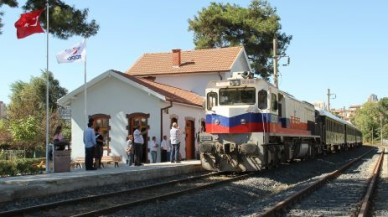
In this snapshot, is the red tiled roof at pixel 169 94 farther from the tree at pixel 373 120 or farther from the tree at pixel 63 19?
the tree at pixel 373 120

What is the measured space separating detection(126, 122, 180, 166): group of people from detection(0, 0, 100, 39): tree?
4533 mm

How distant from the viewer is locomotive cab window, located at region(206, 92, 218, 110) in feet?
61.5

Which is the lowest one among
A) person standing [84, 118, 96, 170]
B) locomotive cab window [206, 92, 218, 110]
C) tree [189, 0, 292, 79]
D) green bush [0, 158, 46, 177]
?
green bush [0, 158, 46, 177]

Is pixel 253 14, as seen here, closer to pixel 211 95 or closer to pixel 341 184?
pixel 211 95

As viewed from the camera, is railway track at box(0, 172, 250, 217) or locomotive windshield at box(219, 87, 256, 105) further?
locomotive windshield at box(219, 87, 256, 105)

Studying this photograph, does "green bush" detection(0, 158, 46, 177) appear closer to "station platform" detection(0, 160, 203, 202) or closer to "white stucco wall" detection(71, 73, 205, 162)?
"white stucco wall" detection(71, 73, 205, 162)

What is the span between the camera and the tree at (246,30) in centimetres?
4728

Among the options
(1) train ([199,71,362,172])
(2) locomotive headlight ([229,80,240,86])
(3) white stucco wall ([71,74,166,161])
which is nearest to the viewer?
(1) train ([199,71,362,172])

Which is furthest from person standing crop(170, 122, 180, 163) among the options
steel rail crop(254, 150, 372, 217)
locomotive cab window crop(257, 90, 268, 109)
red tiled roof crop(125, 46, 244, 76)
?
red tiled roof crop(125, 46, 244, 76)

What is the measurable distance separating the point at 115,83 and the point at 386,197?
17.8 metres

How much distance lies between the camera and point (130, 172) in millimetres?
16984

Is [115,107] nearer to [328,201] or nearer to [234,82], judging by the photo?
[234,82]

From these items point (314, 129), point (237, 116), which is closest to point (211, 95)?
point (237, 116)

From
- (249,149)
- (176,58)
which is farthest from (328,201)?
(176,58)
